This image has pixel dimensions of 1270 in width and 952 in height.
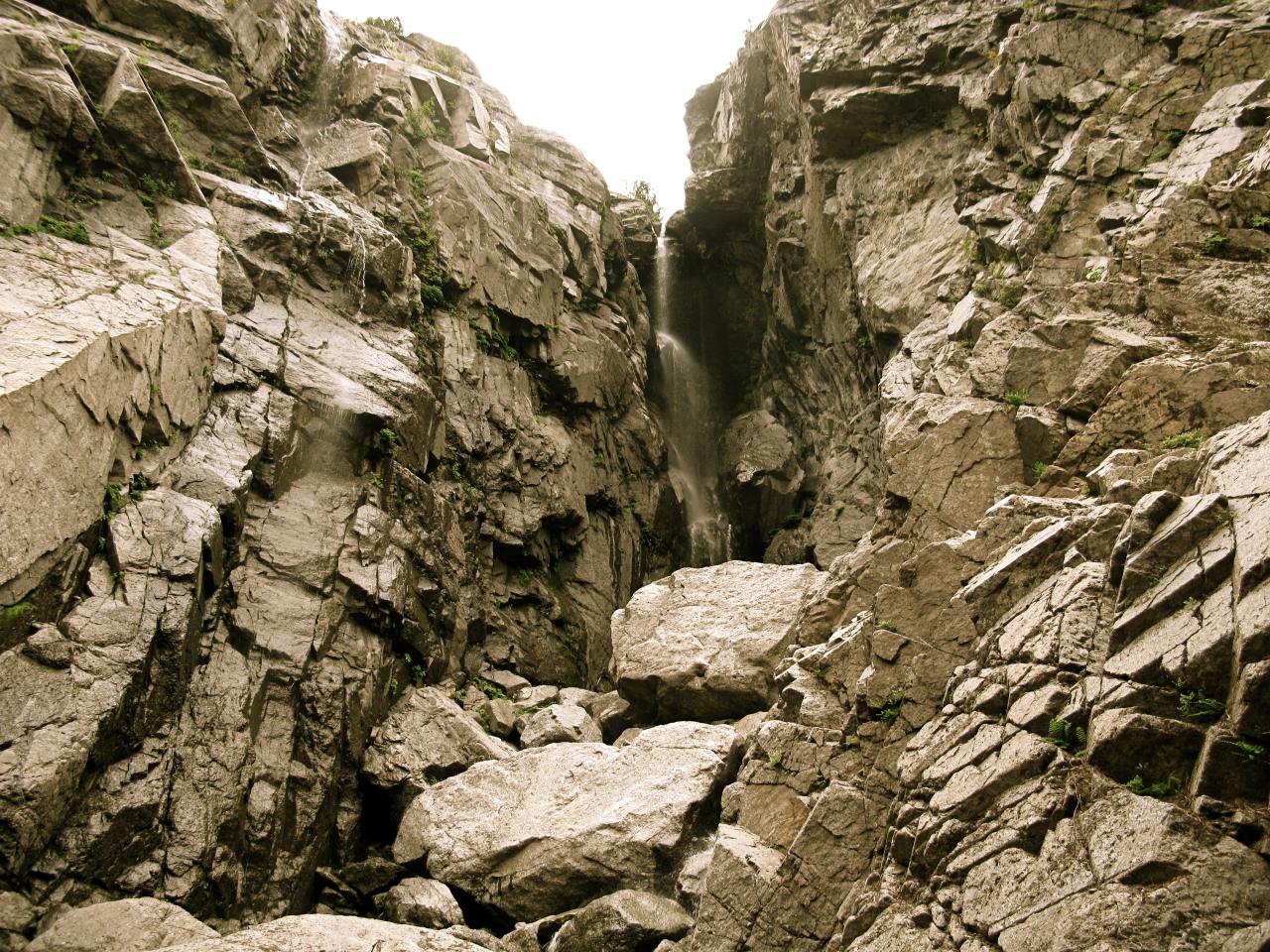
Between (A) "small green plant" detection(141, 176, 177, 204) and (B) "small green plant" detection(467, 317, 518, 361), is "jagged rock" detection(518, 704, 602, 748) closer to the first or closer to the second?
(B) "small green plant" detection(467, 317, 518, 361)

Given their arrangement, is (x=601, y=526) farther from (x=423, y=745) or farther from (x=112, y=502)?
(x=112, y=502)

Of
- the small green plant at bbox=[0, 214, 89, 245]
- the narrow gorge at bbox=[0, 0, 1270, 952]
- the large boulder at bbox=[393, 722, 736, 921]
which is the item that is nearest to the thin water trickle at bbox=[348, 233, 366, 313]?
the narrow gorge at bbox=[0, 0, 1270, 952]

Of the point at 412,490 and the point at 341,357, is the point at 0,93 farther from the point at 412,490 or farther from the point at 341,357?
the point at 412,490

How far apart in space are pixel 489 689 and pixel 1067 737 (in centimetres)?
1537

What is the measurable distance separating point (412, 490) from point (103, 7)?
14.7 m

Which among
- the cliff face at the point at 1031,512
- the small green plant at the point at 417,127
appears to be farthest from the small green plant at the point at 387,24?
the cliff face at the point at 1031,512

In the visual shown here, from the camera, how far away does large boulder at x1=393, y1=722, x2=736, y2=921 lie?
12.6m

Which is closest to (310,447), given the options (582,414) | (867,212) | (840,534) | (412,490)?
(412,490)

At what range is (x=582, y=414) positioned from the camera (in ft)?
89.9

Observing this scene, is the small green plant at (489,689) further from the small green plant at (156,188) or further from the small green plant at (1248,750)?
the small green plant at (1248,750)

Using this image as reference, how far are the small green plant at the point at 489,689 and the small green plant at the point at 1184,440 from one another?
49.5 feet

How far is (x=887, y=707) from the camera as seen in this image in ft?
33.4

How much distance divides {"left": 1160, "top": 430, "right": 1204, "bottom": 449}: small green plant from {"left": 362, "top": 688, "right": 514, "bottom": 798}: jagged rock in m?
12.8

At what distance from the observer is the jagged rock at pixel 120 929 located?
32.1 feet
